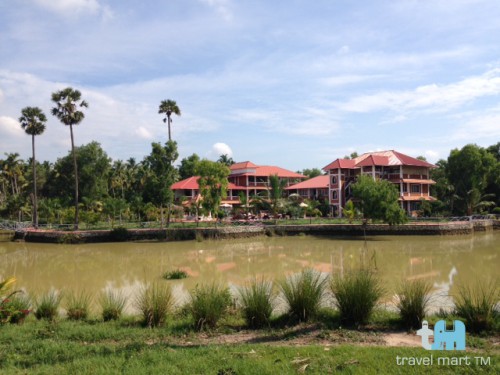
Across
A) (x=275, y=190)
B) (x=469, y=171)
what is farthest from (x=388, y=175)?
(x=275, y=190)

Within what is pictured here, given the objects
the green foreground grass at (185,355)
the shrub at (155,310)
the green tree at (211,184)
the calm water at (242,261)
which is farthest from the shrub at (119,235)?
the green foreground grass at (185,355)

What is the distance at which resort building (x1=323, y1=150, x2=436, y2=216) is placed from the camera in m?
44.1

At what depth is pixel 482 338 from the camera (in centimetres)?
638

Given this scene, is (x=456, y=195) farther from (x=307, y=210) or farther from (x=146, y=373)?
(x=146, y=373)

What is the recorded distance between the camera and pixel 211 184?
3512 centimetres

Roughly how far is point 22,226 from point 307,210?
27.2 m

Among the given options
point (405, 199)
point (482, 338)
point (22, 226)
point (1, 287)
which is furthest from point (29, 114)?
point (482, 338)

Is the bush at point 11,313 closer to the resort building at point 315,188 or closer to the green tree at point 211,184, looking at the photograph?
the green tree at point 211,184

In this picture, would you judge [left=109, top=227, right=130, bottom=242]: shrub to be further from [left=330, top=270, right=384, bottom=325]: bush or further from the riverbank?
[left=330, top=270, right=384, bottom=325]: bush

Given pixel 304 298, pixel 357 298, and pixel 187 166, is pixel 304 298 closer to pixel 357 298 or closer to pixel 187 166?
pixel 357 298

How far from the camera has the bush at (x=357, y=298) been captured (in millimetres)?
7273

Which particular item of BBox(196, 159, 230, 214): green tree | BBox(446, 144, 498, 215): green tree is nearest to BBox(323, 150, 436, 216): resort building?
BBox(446, 144, 498, 215): green tree

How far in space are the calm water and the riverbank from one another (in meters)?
1.26

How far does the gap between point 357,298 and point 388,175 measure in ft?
132
